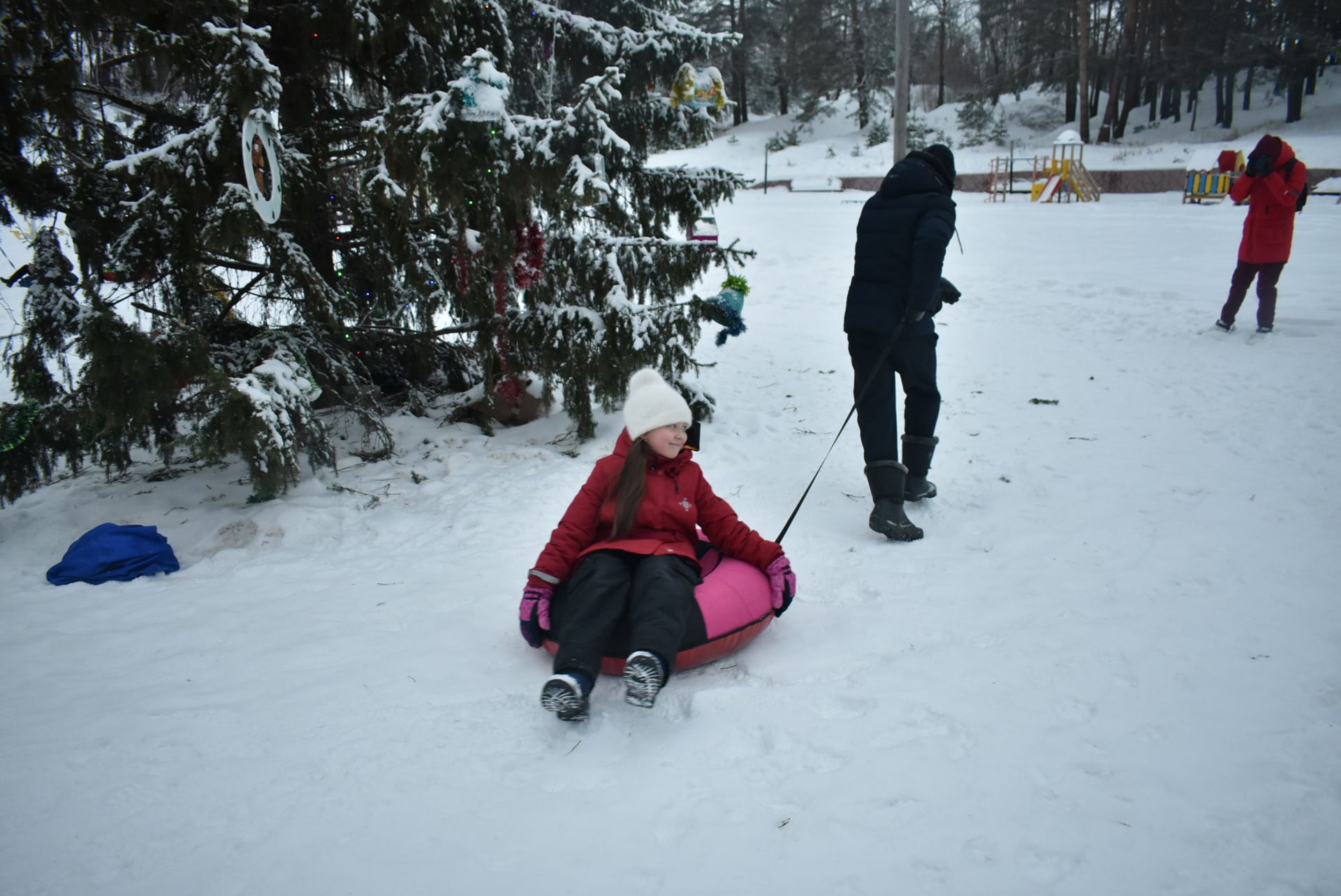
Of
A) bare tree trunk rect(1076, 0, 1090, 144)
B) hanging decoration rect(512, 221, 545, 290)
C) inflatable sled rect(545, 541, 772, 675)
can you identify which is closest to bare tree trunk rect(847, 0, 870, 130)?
bare tree trunk rect(1076, 0, 1090, 144)

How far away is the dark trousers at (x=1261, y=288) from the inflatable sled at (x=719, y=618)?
6423mm

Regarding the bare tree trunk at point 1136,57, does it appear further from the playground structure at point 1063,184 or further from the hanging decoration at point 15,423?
the hanging decoration at point 15,423

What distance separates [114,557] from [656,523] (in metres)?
2.59

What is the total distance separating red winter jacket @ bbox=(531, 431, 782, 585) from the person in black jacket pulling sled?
1148 mm

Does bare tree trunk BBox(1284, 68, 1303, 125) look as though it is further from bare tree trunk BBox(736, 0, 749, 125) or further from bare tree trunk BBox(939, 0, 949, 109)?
bare tree trunk BBox(736, 0, 749, 125)

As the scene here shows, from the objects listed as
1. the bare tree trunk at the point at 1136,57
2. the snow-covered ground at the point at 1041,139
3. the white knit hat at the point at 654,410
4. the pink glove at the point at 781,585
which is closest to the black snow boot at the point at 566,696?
the pink glove at the point at 781,585

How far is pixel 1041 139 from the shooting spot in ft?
111

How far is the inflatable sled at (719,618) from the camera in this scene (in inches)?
111

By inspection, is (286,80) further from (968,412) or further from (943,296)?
(968,412)

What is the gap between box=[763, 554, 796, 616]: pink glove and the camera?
3.10 m

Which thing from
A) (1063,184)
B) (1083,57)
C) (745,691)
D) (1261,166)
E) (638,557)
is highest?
(1083,57)

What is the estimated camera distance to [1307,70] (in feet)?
90.1

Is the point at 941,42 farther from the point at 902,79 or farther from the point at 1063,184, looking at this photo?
the point at 902,79

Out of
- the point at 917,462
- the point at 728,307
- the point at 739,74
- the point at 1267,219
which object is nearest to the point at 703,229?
the point at 728,307
